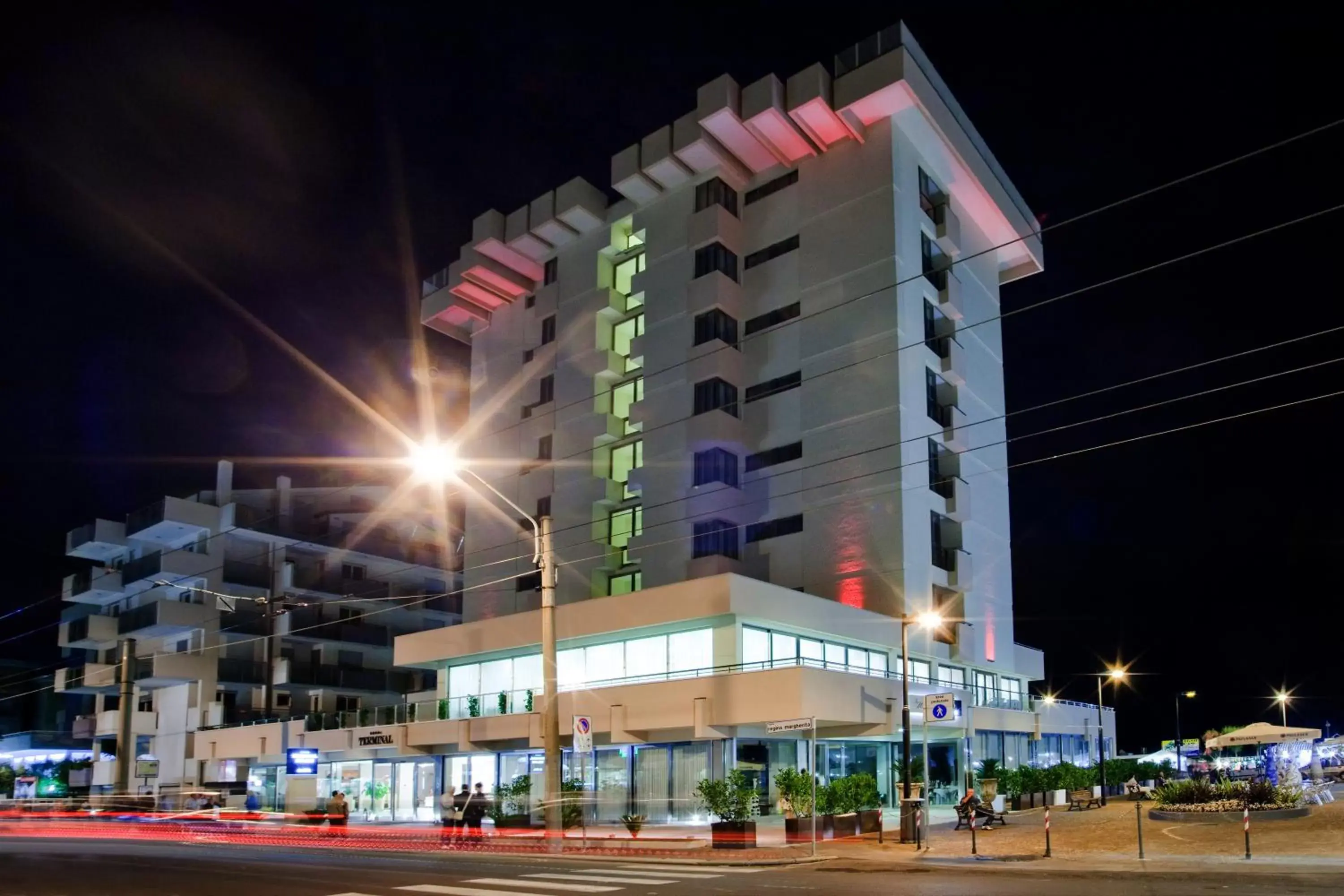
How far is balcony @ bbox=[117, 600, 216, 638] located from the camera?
210 ft

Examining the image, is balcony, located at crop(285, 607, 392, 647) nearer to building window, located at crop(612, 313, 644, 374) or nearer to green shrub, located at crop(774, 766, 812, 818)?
building window, located at crop(612, 313, 644, 374)

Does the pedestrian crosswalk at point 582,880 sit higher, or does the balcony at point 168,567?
the balcony at point 168,567

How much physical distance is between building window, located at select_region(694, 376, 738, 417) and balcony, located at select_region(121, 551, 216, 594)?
109 feet

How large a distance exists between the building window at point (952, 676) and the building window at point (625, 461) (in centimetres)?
1651

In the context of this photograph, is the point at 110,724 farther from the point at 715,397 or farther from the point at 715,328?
the point at 715,328

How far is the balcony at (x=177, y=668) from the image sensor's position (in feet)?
208

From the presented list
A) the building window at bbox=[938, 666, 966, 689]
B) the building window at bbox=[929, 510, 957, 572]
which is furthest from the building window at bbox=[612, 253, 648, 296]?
the building window at bbox=[938, 666, 966, 689]

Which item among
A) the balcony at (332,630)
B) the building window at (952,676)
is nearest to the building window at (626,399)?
the building window at (952,676)

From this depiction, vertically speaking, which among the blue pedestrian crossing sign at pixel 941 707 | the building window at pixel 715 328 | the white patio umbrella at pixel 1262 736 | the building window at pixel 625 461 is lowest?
the white patio umbrella at pixel 1262 736

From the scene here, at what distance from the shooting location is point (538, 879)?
1947 cm

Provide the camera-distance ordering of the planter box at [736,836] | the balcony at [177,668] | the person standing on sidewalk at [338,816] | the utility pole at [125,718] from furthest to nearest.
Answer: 1. the balcony at [177,668]
2. the utility pole at [125,718]
3. the person standing on sidewalk at [338,816]
4. the planter box at [736,836]

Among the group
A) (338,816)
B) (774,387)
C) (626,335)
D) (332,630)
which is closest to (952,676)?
(774,387)

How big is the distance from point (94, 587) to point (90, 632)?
2.96 metres

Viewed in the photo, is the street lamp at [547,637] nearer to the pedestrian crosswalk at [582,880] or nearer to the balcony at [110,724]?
the pedestrian crosswalk at [582,880]
